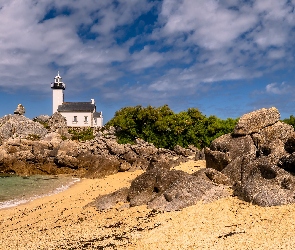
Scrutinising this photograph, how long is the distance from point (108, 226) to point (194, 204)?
3.19 m

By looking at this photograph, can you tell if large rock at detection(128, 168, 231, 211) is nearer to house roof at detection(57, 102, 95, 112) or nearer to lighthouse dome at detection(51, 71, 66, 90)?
house roof at detection(57, 102, 95, 112)

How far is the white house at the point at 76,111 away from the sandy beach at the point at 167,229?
7647 centimetres

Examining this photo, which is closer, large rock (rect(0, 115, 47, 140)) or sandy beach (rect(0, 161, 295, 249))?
sandy beach (rect(0, 161, 295, 249))

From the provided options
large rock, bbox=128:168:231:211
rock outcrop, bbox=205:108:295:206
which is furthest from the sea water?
rock outcrop, bbox=205:108:295:206

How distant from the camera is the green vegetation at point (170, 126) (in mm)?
50625

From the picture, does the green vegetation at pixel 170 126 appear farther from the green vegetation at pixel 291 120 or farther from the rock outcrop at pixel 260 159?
the rock outcrop at pixel 260 159

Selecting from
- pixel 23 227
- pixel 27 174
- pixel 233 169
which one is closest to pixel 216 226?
pixel 233 169

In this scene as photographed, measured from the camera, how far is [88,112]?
89812mm

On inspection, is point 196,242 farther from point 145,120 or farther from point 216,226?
point 145,120

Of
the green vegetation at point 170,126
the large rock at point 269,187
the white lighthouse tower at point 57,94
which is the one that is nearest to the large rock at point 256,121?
the large rock at point 269,187

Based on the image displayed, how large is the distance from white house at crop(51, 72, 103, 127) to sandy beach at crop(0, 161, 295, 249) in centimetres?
7647

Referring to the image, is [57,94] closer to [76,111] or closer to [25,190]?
[76,111]

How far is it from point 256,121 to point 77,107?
7464cm

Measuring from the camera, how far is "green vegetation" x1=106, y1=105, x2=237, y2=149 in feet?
166
